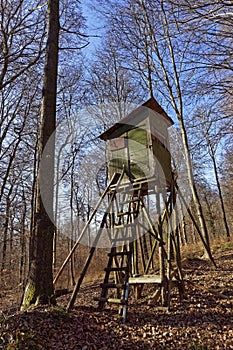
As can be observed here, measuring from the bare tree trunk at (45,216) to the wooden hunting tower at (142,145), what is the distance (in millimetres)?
2320

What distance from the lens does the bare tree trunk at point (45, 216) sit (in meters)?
5.29

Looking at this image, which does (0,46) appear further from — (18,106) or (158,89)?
(158,89)

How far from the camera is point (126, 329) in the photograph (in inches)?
185

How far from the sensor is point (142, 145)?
7477mm

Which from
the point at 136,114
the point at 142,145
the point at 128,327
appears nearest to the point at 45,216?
the point at 128,327

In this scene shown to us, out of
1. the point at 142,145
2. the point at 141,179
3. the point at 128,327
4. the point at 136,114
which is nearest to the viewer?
the point at 128,327

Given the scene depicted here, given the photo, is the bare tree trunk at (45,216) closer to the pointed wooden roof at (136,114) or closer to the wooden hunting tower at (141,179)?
the wooden hunting tower at (141,179)

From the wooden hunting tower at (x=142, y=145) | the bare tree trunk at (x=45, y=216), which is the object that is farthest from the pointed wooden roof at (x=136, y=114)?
the bare tree trunk at (x=45, y=216)

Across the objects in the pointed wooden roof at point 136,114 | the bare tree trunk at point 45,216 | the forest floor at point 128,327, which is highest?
the pointed wooden roof at point 136,114

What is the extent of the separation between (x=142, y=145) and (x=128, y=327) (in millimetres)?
4445

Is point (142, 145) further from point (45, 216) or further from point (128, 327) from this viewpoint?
point (128, 327)

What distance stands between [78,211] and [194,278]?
16.0 metres

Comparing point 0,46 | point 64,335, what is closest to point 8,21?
point 0,46

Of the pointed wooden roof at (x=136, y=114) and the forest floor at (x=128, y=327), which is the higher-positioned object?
the pointed wooden roof at (x=136, y=114)
